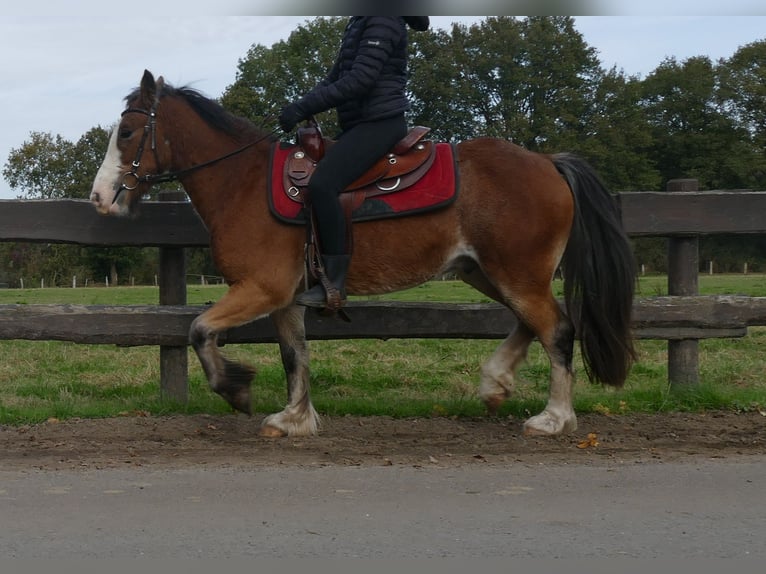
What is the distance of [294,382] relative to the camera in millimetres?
6535

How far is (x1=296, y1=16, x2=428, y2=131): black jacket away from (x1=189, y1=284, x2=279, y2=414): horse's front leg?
4.33ft

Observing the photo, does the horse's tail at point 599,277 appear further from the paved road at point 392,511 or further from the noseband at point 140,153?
the noseband at point 140,153

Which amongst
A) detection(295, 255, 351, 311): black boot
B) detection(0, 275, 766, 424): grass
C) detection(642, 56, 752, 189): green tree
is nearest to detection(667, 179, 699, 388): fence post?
detection(0, 275, 766, 424): grass

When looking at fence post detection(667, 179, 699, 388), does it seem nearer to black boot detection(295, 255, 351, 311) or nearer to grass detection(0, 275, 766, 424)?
grass detection(0, 275, 766, 424)

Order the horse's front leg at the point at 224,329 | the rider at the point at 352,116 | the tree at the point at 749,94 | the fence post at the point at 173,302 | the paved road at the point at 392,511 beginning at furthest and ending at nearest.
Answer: the tree at the point at 749,94 < the fence post at the point at 173,302 < the rider at the point at 352,116 < the horse's front leg at the point at 224,329 < the paved road at the point at 392,511

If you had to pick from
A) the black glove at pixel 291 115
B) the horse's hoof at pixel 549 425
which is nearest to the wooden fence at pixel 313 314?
the horse's hoof at pixel 549 425

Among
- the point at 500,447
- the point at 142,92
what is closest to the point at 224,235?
the point at 142,92

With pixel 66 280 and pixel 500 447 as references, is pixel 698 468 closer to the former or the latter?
pixel 500 447

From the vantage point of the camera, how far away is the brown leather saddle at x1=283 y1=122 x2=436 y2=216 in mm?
6164

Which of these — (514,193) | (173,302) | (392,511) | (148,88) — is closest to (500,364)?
(514,193)

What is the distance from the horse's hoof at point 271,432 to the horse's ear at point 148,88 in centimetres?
240

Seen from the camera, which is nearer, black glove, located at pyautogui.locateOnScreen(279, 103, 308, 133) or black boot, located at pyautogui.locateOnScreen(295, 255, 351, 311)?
black boot, located at pyautogui.locateOnScreen(295, 255, 351, 311)

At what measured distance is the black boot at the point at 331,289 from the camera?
607cm

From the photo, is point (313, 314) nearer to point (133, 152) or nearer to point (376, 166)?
point (376, 166)
